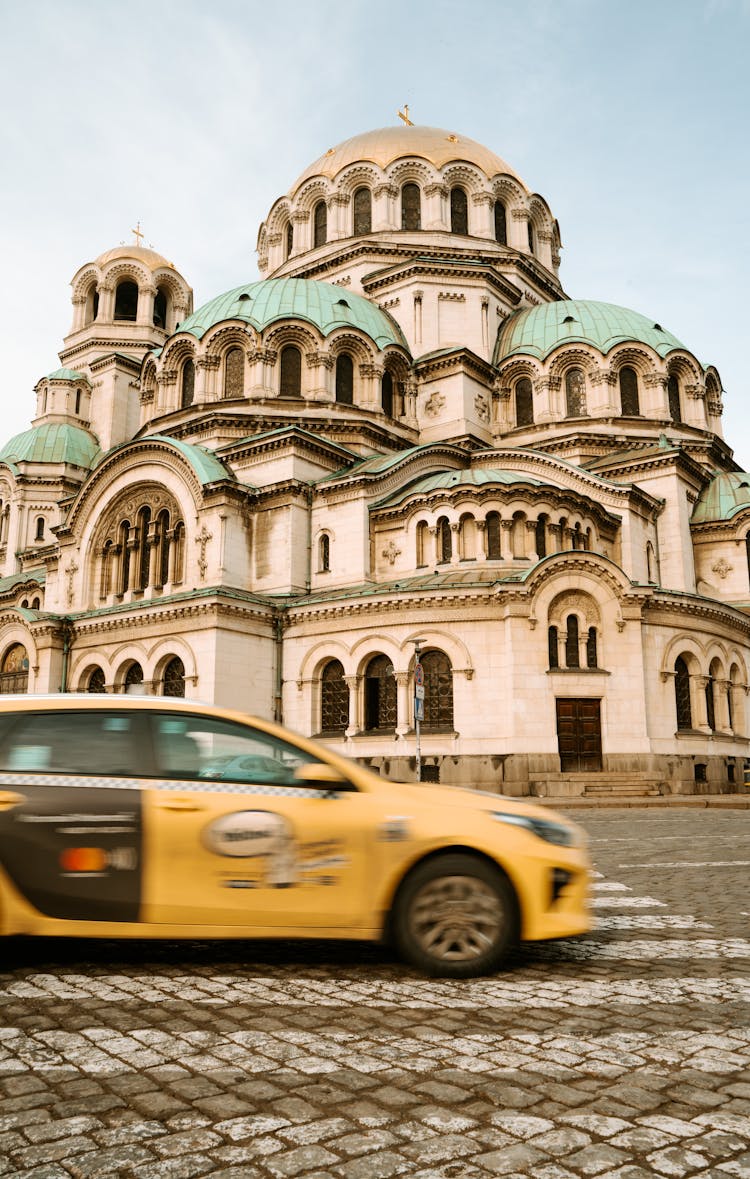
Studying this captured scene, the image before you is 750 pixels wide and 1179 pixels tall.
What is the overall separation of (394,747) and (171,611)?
8.95m

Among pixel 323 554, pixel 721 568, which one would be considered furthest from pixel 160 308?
pixel 721 568

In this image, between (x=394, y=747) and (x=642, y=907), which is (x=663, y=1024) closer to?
(x=642, y=907)

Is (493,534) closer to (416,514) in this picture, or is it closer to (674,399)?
(416,514)

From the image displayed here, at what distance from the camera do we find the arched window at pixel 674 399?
3950 cm

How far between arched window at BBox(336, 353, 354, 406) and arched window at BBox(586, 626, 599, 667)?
15.4 metres

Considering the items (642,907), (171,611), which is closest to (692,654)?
(171,611)

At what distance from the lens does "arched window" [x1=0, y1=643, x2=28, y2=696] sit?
115ft

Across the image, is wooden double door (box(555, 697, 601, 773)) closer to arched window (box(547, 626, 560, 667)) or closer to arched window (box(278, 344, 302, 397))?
arched window (box(547, 626, 560, 667))

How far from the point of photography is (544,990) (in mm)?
5531

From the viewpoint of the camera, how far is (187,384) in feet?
128

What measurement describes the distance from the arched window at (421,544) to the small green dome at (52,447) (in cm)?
2427

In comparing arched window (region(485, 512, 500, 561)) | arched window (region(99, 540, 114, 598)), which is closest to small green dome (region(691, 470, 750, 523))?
arched window (region(485, 512, 500, 561))

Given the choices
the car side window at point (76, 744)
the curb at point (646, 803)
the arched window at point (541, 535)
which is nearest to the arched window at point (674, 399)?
the arched window at point (541, 535)

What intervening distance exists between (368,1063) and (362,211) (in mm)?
45593
